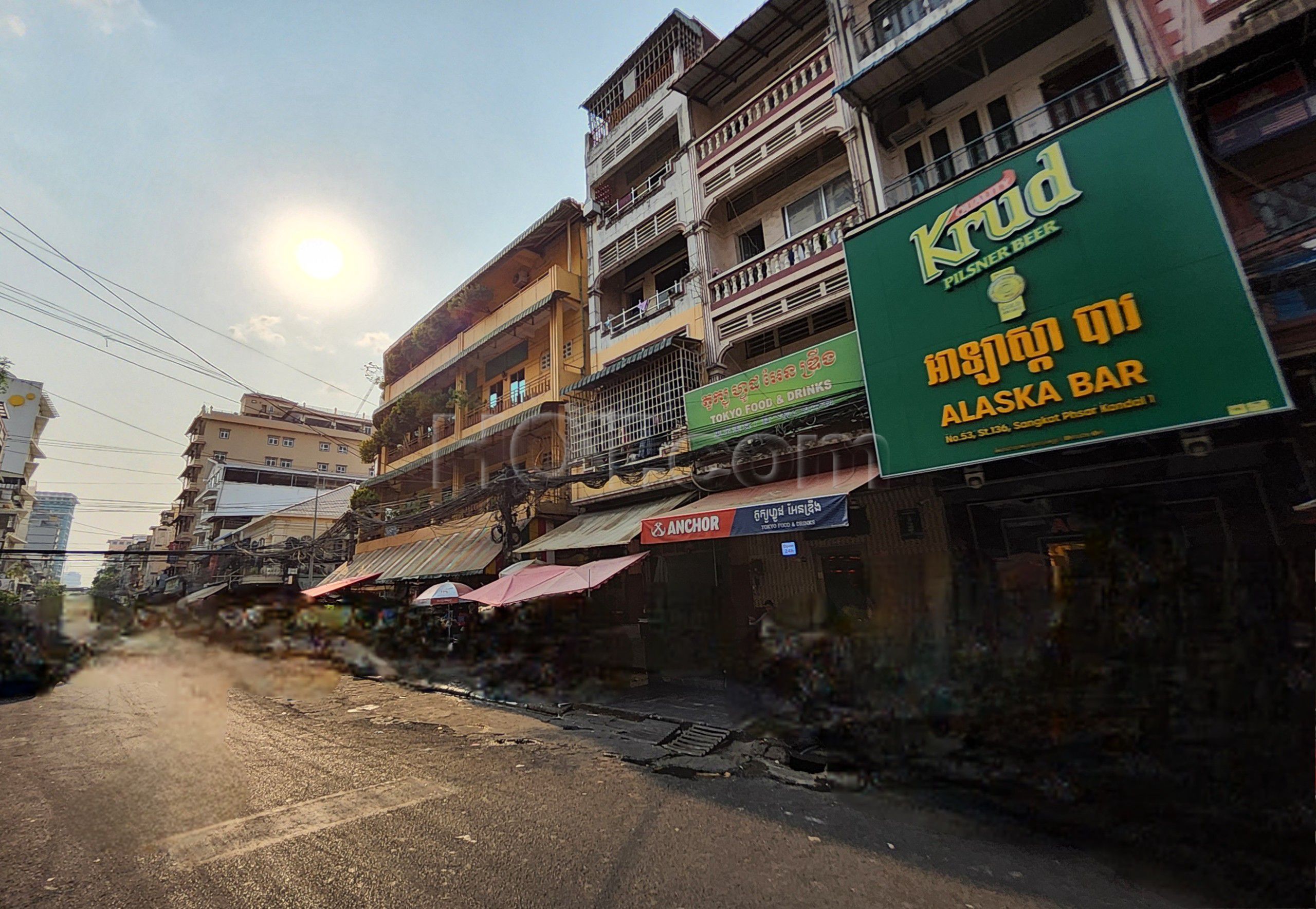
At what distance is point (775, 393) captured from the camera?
10602 mm

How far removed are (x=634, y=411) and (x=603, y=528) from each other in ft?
10.3

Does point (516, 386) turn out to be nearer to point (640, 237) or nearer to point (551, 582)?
point (640, 237)

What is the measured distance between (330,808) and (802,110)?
1411 centimetres

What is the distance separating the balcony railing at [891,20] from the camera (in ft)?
32.6

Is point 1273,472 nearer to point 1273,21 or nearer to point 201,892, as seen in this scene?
point 1273,21

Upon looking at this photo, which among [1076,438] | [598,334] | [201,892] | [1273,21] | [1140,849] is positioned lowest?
[1140,849]

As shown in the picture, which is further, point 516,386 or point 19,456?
point 19,456

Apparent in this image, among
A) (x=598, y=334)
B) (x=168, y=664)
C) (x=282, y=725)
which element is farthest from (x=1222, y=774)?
(x=168, y=664)

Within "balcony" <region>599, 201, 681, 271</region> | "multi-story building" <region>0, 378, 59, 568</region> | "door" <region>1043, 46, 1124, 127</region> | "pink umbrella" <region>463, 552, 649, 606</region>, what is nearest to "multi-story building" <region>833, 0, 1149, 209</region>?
"door" <region>1043, 46, 1124, 127</region>

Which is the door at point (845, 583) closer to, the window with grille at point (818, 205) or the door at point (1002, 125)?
the window with grille at point (818, 205)

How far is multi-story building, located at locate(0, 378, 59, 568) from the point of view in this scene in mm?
42219

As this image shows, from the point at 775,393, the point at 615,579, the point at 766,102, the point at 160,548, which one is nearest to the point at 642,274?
the point at 766,102

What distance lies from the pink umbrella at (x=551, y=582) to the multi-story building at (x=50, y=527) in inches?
1464

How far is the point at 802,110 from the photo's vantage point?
38.1 ft
